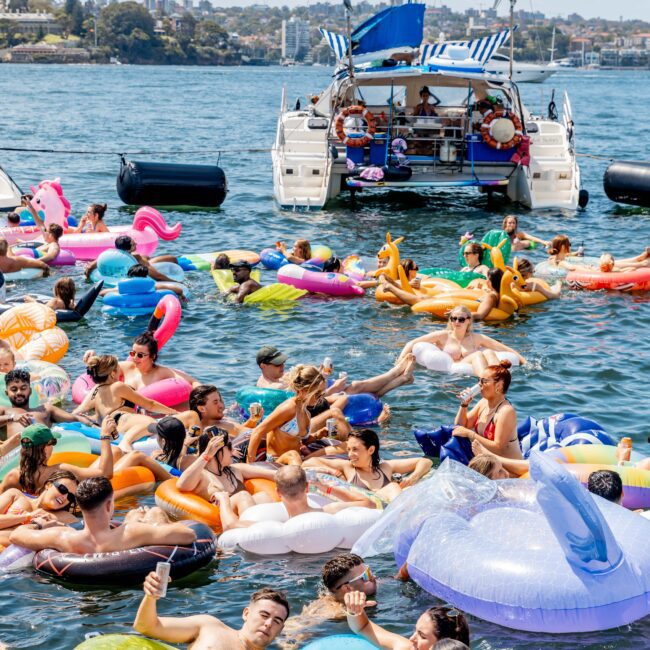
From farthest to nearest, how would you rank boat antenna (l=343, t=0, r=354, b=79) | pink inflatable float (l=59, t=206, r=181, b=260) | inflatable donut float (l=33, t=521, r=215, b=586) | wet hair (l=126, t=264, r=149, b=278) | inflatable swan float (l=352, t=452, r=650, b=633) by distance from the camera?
boat antenna (l=343, t=0, r=354, b=79) < pink inflatable float (l=59, t=206, r=181, b=260) < wet hair (l=126, t=264, r=149, b=278) < inflatable donut float (l=33, t=521, r=215, b=586) < inflatable swan float (l=352, t=452, r=650, b=633)

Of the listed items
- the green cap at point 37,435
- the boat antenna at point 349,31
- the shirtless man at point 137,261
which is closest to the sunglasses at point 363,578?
the green cap at point 37,435

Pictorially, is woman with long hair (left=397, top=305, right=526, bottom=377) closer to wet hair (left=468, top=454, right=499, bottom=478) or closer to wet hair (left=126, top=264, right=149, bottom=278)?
wet hair (left=468, top=454, right=499, bottom=478)

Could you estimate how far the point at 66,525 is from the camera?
8.16 m

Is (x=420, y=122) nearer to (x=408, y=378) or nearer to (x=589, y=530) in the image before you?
(x=408, y=378)

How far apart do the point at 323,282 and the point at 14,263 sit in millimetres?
4761

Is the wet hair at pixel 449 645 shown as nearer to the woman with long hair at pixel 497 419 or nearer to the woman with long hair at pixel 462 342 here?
the woman with long hair at pixel 497 419

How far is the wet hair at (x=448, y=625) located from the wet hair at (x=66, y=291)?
937cm

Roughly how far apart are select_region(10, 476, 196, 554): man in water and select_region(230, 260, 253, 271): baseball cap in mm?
8727

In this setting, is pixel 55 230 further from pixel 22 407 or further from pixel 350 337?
pixel 22 407

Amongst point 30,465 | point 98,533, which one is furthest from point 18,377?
point 98,533

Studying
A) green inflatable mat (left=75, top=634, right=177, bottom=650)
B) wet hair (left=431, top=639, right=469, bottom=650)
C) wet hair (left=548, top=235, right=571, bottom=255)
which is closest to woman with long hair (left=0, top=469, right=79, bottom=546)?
green inflatable mat (left=75, top=634, right=177, bottom=650)

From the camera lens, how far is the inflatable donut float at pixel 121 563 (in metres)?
7.54

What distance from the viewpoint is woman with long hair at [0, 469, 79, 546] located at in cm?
807

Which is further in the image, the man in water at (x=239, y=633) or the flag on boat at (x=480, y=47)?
the flag on boat at (x=480, y=47)
